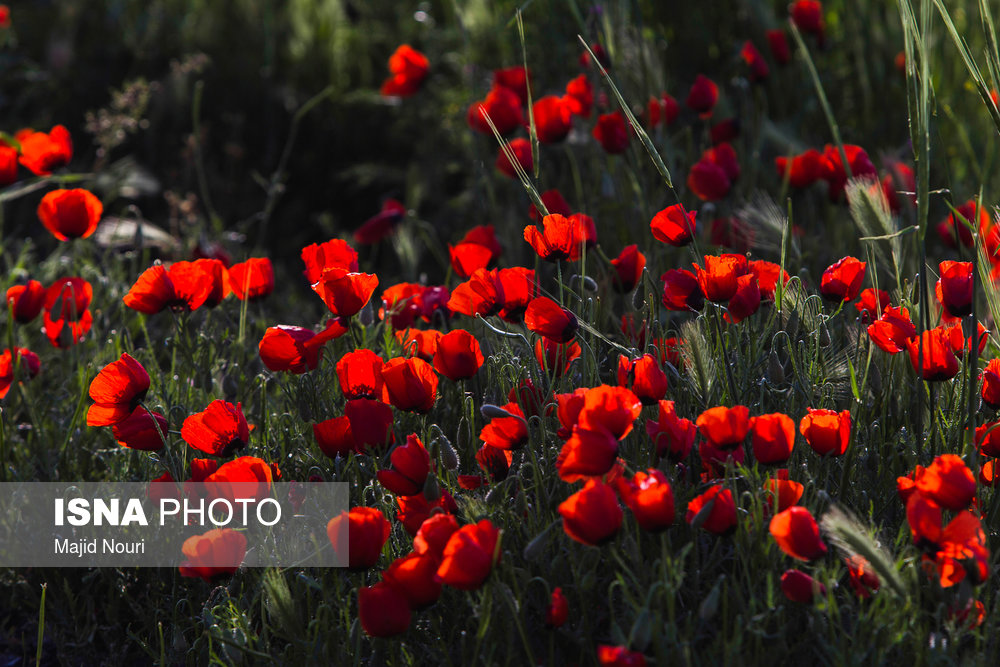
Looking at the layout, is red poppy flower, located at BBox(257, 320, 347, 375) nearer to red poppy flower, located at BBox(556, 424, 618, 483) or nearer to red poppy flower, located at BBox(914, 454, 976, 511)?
red poppy flower, located at BBox(556, 424, 618, 483)

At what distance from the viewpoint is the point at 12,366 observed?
1924 millimetres

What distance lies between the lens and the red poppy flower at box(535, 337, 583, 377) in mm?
1685

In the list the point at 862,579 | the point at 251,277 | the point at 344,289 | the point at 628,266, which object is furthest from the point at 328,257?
the point at 862,579

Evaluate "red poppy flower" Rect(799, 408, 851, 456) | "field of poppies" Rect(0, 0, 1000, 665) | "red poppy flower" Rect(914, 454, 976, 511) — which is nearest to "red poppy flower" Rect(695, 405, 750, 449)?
"field of poppies" Rect(0, 0, 1000, 665)

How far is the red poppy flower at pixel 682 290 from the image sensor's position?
1.60 m

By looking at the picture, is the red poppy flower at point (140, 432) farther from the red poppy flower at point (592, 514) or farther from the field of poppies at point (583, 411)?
the red poppy flower at point (592, 514)

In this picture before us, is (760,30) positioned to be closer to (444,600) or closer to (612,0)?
(612,0)

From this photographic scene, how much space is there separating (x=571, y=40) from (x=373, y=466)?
91.3 inches

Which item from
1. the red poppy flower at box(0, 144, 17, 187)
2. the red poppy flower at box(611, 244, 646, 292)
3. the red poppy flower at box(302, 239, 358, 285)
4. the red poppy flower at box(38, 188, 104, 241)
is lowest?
the red poppy flower at box(611, 244, 646, 292)

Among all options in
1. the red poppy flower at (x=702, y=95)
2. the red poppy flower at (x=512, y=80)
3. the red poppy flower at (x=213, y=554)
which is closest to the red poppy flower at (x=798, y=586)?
the red poppy flower at (x=213, y=554)

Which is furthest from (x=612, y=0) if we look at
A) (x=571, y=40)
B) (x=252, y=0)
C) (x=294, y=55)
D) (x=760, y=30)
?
(x=252, y=0)

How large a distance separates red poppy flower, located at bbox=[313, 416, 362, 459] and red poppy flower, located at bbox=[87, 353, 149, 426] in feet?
1.02

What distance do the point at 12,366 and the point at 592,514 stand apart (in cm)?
134

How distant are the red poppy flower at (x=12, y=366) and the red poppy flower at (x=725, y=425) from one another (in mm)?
1299
